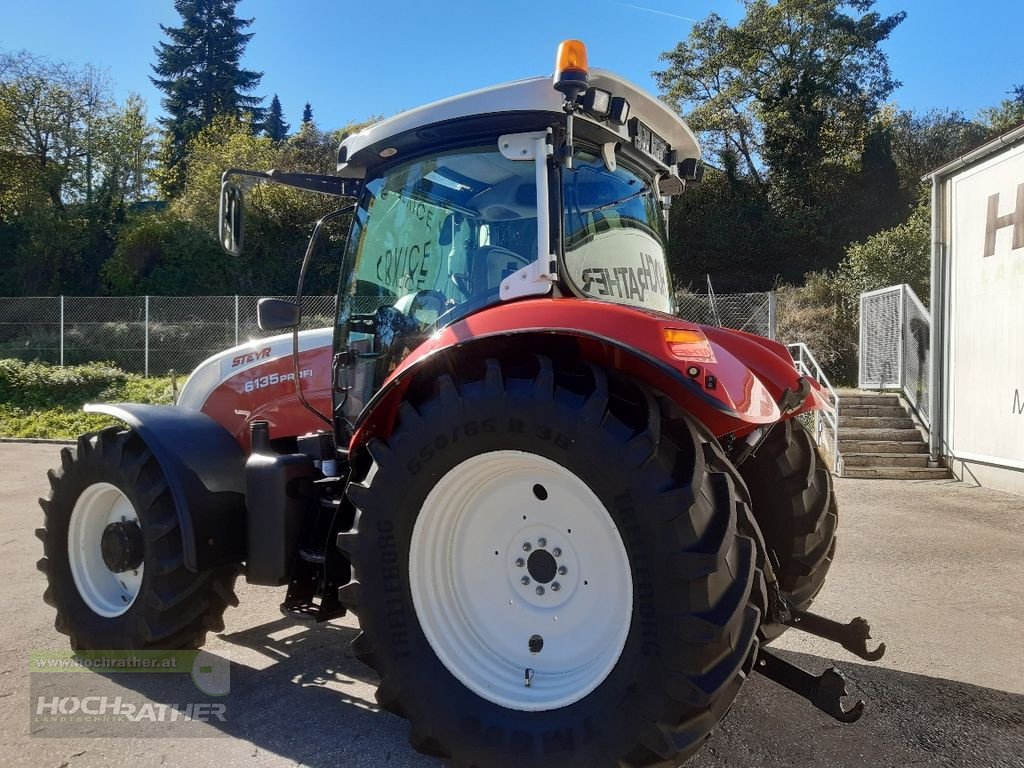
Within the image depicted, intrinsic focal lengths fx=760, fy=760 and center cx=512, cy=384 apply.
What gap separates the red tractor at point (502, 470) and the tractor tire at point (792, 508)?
0.04 feet

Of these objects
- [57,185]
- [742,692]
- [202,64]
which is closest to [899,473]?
[742,692]

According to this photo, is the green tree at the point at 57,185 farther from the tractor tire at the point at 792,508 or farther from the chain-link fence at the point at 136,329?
the tractor tire at the point at 792,508

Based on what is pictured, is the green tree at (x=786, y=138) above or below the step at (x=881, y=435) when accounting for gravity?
above

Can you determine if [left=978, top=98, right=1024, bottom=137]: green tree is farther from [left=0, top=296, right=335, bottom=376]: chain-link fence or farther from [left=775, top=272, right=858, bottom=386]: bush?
[left=0, top=296, right=335, bottom=376]: chain-link fence

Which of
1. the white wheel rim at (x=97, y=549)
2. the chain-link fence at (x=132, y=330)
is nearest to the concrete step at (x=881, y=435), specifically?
the white wheel rim at (x=97, y=549)

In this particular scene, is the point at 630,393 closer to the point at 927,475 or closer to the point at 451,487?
the point at 451,487

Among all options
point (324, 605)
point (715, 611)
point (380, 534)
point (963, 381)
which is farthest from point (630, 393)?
point (963, 381)

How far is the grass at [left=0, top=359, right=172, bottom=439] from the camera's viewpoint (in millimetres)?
14492

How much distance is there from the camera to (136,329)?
17.5m

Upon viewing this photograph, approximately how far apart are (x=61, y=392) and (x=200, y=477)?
14698 mm

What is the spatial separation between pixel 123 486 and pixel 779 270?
2675 cm

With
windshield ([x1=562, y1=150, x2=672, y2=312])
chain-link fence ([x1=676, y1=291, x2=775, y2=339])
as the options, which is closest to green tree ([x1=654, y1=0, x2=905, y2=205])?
chain-link fence ([x1=676, y1=291, x2=775, y2=339])

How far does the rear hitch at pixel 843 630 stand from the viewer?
2.96 m

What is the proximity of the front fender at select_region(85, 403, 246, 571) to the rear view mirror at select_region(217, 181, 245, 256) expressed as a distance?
33.5 inches
